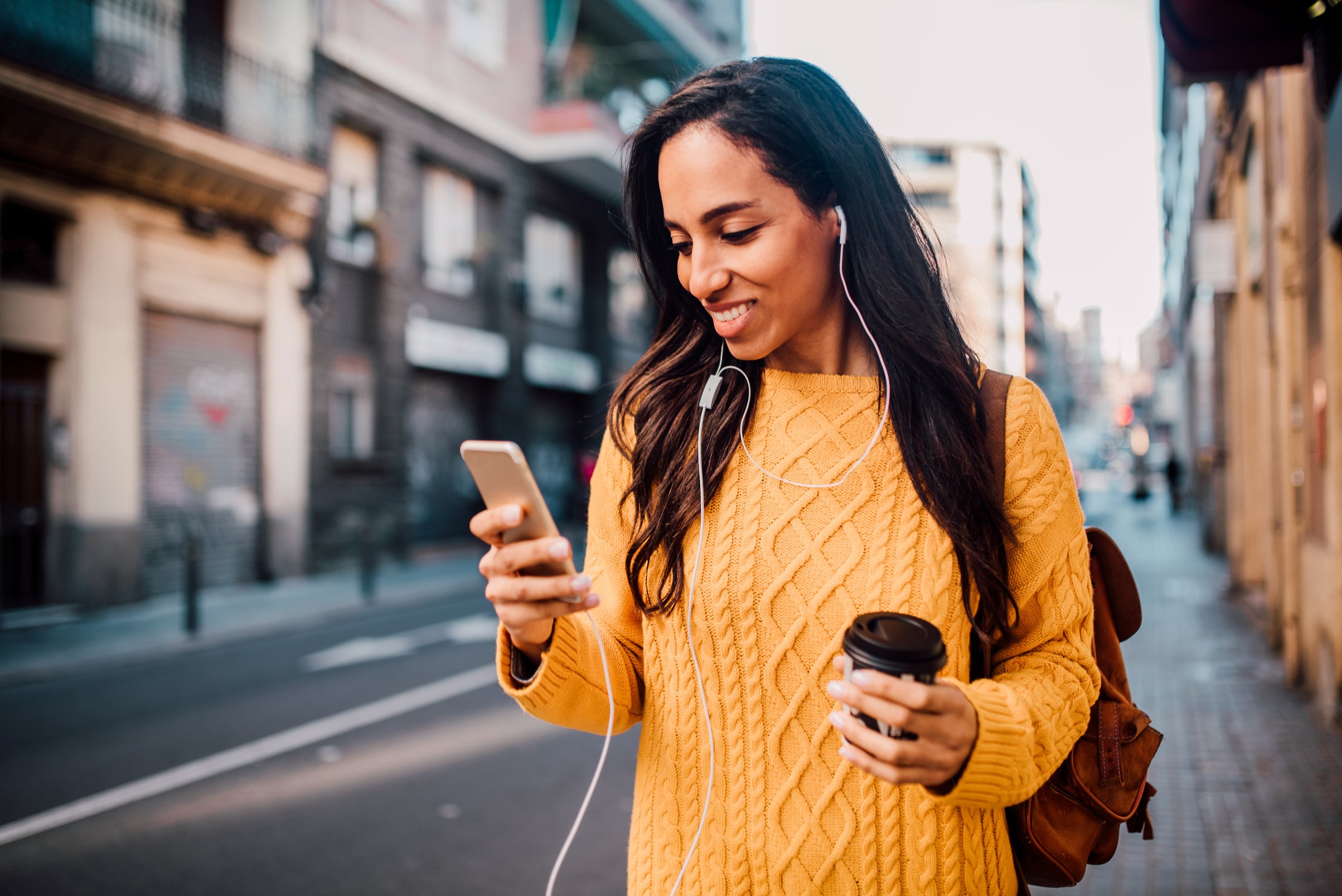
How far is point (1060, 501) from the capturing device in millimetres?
1421

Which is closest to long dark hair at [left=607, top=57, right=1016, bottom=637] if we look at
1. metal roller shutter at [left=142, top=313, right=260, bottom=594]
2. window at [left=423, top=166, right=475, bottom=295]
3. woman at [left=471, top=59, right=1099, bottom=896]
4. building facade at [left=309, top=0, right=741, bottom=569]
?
woman at [left=471, top=59, right=1099, bottom=896]

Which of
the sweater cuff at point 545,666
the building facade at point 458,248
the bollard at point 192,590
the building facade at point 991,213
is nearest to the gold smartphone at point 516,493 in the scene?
the sweater cuff at point 545,666

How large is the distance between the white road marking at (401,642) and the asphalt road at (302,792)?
1.56 feet

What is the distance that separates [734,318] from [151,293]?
39.2 feet

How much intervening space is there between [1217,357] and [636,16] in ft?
46.8

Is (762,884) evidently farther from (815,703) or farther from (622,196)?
(622,196)

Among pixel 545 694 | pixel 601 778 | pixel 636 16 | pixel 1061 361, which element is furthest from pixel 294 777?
pixel 1061 361

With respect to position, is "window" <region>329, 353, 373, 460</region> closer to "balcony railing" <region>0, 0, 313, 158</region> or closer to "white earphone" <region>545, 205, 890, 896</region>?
"balcony railing" <region>0, 0, 313, 158</region>

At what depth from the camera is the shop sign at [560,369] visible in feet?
62.8

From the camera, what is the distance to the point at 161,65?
11445 millimetres

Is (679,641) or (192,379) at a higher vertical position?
(192,379)

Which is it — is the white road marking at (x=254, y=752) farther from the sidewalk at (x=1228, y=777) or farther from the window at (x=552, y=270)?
the window at (x=552, y=270)

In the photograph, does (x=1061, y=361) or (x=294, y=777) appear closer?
(x=294, y=777)

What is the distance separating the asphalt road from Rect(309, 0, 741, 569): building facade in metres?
5.10
